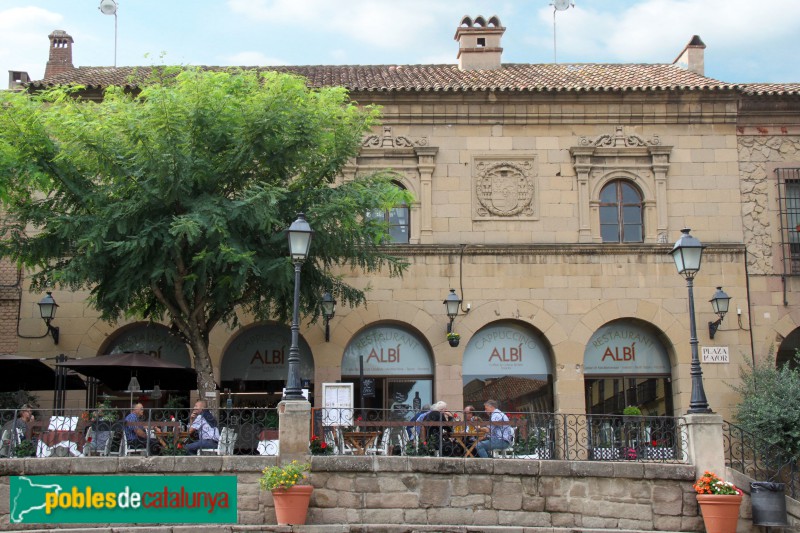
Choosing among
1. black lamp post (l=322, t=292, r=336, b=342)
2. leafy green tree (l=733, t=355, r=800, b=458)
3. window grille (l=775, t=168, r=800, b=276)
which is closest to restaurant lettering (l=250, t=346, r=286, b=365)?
black lamp post (l=322, t=292, r=336, b=342)

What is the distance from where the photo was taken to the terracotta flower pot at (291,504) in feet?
52.5

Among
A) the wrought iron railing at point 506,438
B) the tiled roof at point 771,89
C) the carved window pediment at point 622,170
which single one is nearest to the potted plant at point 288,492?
the wrought iron railing at point 506,438

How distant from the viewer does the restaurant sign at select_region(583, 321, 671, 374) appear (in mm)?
25172

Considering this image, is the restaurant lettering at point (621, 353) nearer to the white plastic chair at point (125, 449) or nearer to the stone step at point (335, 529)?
the stone step at point (335, 529)

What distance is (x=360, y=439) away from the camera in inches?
726

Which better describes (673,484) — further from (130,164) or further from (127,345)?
(127,345)

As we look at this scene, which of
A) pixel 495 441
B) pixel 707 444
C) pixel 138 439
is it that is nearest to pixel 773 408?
pixel 707 444

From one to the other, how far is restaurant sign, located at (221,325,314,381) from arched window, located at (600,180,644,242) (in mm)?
7732

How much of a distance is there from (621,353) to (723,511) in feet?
29.4

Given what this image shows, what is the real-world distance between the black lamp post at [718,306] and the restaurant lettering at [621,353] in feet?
5.92

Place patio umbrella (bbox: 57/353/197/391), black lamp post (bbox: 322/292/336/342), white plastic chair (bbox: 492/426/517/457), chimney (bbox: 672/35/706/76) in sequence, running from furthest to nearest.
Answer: chimney (bbox: 672/35/706/76) < black lamp post (bbox: 322/292/336/342) < patio umbrella (bbox: 57/353/197/391) < white plastic chair (bbox: 492/426/517/457)

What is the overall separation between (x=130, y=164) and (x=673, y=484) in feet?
36.4

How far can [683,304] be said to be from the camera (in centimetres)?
2503

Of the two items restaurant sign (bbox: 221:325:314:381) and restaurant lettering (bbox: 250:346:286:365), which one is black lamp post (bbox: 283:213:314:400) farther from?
restaurant lettering (bbox: 250:346:286:365)
